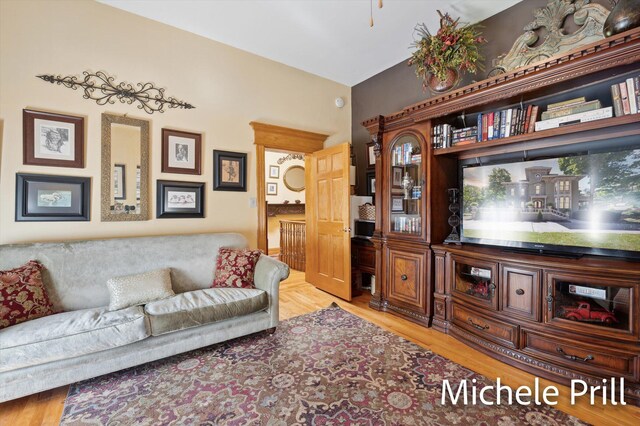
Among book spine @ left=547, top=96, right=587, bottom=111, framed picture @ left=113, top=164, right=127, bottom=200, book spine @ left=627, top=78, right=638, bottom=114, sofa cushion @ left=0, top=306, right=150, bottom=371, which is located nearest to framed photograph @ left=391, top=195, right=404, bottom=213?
book spine @ left=547, top=96, right=587, bottom=111

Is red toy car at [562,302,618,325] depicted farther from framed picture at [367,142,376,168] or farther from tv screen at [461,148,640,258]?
framed picture at [367,142,376,168]

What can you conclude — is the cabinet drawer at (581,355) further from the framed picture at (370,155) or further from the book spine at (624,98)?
the framed picture at (370,155)

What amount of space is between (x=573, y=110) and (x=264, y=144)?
3.01m

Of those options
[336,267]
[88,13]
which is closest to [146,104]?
[88,13]

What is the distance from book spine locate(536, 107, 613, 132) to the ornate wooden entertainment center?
0.14ft

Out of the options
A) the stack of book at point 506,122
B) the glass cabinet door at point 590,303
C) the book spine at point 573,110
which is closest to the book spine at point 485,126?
the stack of book at point 506,122

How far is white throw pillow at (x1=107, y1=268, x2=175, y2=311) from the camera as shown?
2133 mm

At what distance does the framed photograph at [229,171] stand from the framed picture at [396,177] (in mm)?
1779

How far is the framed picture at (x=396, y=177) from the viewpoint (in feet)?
10.4

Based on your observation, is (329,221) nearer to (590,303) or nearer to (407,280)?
(407,280)

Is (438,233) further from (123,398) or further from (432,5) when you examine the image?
(123,398)

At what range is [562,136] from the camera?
7.06 ft

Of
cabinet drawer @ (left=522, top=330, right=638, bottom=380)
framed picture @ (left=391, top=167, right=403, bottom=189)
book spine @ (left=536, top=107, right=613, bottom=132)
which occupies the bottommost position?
cabinet drawer @ (left=522, top=330, right=638, bottom=380)

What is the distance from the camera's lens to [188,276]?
8.67 ft
